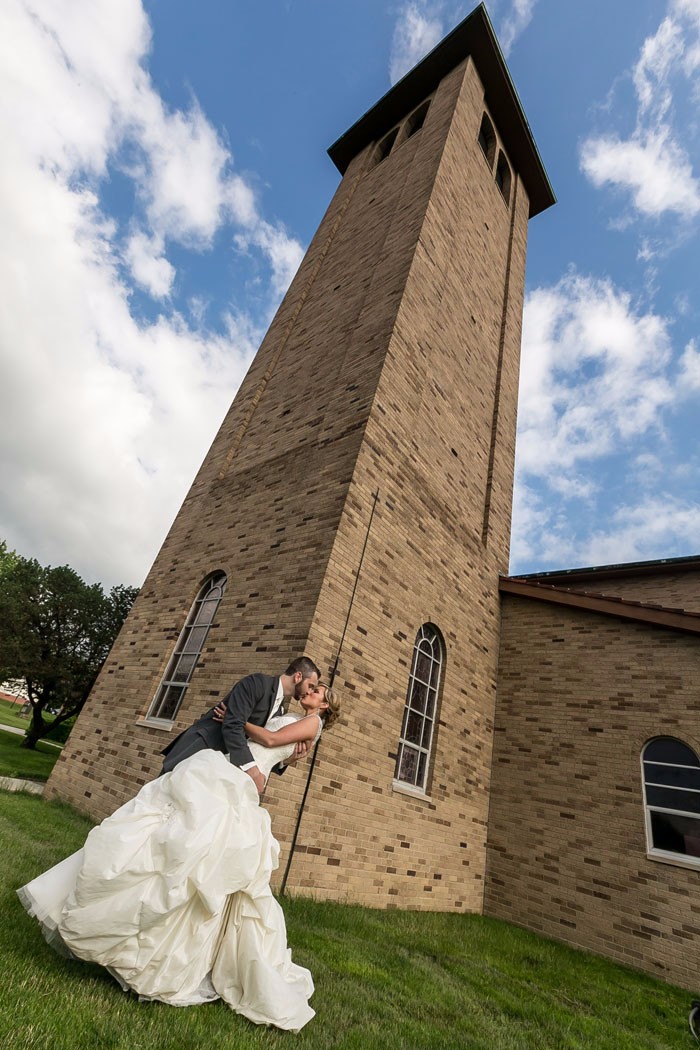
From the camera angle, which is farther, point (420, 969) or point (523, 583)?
point (523, 583)

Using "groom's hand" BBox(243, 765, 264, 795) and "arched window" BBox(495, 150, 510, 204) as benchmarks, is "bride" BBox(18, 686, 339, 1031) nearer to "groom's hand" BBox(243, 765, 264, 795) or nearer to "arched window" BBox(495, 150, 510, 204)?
"groom's hand" BBox(243, 765, 264, 795)

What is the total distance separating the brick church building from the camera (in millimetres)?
6680

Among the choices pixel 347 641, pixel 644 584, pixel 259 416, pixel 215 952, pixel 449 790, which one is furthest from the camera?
pixel 644 584

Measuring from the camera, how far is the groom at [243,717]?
316cm

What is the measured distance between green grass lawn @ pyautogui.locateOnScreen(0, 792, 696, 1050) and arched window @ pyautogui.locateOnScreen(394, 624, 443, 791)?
167cm

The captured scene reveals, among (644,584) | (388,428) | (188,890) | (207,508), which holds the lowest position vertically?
(188,890)

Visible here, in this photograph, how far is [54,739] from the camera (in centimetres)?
3234

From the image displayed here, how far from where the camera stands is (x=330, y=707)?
363 centimetres

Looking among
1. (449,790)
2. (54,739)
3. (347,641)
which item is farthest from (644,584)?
(54,739)

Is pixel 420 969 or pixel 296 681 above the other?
pixel 296 681

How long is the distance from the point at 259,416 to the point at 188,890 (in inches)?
368

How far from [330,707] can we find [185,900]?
1402mm

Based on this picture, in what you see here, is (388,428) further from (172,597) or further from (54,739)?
(54,739)

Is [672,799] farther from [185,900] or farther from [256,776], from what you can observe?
[185,900]
